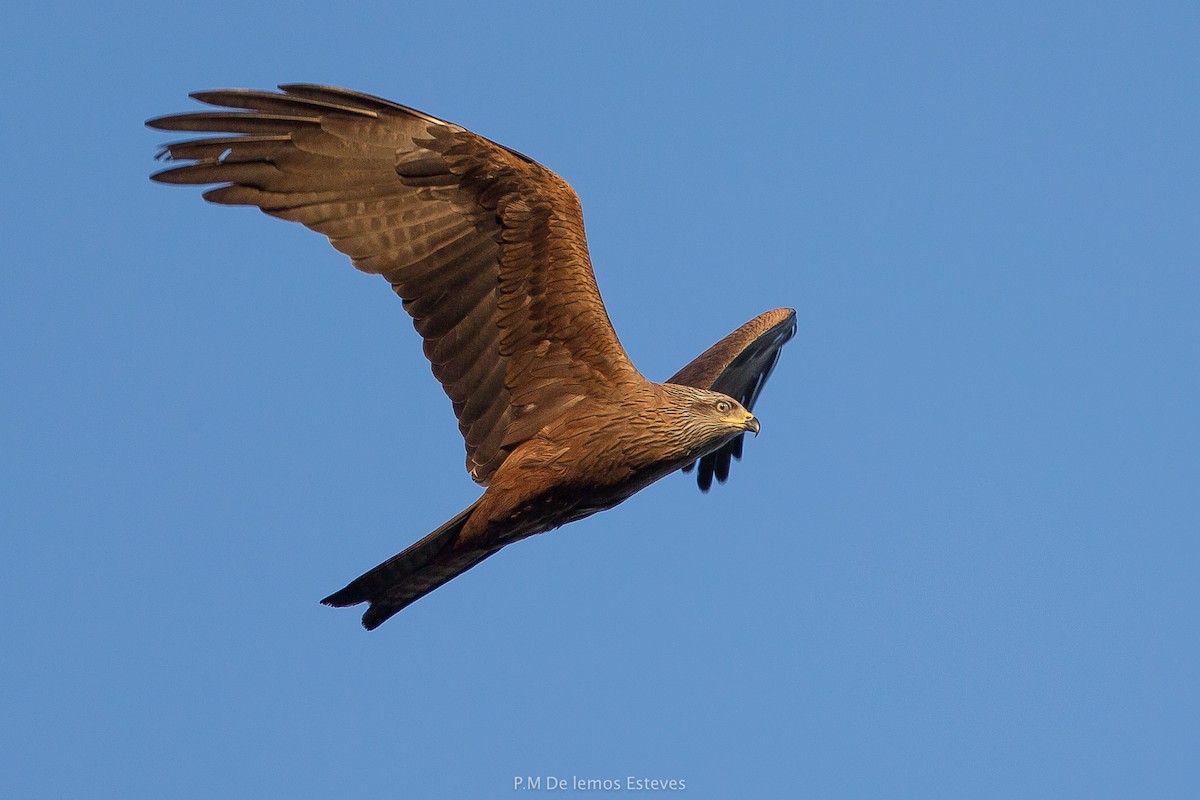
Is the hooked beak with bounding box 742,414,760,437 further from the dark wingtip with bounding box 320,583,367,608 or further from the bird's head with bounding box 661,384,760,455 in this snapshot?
the dark wingtip with bounding box 320,583,367,608

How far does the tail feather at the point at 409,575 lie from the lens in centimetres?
1054

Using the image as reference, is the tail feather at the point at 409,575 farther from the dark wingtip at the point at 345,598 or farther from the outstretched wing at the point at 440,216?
the outstretched wing at the point at 440,216

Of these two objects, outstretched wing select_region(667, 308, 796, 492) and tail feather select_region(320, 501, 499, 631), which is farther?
outstretched wing select_region(667, 308, 796, 492)

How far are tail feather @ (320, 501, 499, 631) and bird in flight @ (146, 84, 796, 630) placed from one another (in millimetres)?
13

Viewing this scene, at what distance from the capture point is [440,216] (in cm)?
1061

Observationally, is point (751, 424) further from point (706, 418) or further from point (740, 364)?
point (740, 364)

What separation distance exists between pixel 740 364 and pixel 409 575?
14.9 feet

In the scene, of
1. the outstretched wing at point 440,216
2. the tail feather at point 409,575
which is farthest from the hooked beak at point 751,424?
the tail feather at point 409,575

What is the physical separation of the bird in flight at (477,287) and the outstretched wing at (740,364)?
2.65 m

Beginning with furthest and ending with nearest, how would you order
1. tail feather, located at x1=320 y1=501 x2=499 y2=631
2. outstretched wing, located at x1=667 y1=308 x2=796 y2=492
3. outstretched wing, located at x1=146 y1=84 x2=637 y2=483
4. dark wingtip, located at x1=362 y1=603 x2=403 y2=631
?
outstretched wing, located at x1=667 y1=308 x2=796 y2=492 < dark wingtip, located at x1=362 y1=603 x2=403 y2=631 < tail feather, located at x1=320 y1=501 x2=499 y2=631 < outstretched wing, located at x1=146 y1=84 x2=637 y2=483

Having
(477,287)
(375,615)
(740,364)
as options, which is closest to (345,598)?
(375,615)

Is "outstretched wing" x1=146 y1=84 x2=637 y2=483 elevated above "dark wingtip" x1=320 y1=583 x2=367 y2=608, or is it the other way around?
"outstretched wing" x1=146 y1=84 x2=637 y2=483

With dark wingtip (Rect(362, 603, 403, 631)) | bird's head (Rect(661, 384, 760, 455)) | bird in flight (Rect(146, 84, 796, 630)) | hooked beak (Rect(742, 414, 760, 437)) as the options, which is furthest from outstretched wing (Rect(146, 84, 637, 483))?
dark wingtip (Rect(362, 603, 403, 631))

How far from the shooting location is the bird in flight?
1038cm
